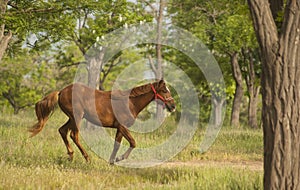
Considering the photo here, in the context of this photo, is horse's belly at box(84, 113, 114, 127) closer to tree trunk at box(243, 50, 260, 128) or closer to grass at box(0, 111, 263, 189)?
grass at box(0, 111, 263, 189)

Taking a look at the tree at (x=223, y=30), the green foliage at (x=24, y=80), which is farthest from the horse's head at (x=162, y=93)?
the green foliage at (x=24, y=80)

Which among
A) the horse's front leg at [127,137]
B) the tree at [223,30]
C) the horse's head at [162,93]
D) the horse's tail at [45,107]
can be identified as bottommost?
the horse's front leg at [127,137]

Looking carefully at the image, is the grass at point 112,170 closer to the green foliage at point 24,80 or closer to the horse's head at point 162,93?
the horse's head at point 162,93

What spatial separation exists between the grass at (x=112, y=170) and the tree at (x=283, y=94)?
124 cm

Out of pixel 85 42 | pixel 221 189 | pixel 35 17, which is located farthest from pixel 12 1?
pixel 221 189

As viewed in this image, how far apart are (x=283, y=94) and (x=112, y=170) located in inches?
184

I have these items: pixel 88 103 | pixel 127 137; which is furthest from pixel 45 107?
pixel 127 137

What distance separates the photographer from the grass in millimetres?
7688

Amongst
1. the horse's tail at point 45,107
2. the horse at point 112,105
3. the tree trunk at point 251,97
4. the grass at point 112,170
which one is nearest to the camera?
the grass at point 112,170

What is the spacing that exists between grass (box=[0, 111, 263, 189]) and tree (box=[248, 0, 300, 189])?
1.24 m

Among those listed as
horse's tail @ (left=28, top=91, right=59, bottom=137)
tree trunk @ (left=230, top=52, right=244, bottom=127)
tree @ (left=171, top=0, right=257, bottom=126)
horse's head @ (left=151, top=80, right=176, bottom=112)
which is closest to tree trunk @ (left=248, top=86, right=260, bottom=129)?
tree @ (left=171, top=0, right=257, bottom=126)

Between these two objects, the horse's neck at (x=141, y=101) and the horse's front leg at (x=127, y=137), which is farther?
the horse's neck at (x=141, y=101)

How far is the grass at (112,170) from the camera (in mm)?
7688

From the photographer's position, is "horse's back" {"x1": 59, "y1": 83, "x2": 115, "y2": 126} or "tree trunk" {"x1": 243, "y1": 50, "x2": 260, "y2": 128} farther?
"tree trunk" {"x1": 243, "y1": 50, "x2": 260, "y2": 128}
